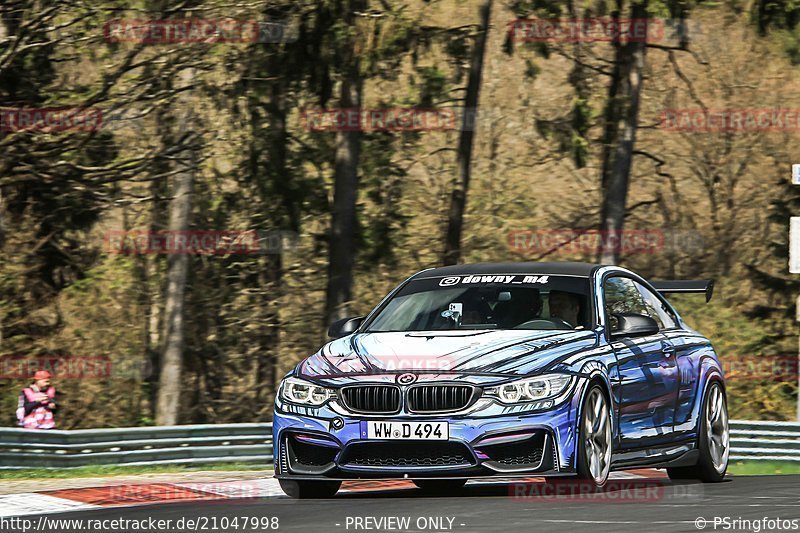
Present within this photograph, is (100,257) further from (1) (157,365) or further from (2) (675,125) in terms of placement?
(2) (675,125)

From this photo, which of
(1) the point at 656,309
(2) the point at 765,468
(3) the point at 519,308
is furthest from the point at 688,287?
(2) the point at 765,468

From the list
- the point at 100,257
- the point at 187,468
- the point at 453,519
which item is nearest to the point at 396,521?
the point at 453,519

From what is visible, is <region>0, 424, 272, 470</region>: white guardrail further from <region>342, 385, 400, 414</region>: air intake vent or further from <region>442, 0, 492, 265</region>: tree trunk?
<region>442, 0, 492, 265</region>: tree trunk

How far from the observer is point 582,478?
32.3 ft

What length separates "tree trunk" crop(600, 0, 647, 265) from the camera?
27.0m

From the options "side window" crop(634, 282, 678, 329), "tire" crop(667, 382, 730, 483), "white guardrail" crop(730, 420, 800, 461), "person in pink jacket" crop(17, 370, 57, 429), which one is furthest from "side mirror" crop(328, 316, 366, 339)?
"person in pink jacket" crop(17, 370, 57, 429)

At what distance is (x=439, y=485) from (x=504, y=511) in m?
2.87

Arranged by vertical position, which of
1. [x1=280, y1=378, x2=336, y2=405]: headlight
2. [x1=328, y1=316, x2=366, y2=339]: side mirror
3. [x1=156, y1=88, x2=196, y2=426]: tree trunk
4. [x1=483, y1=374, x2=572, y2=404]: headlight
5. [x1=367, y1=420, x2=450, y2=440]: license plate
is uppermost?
[x1=483, y1=374, x2=572, y2=404]: headlight

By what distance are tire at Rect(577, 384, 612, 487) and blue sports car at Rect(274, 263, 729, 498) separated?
0.01 meters

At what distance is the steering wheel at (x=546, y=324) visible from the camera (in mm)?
10703

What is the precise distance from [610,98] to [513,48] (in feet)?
6.63

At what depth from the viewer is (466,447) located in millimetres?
9547

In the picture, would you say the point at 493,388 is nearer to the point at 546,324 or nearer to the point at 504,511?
the point at 504,511

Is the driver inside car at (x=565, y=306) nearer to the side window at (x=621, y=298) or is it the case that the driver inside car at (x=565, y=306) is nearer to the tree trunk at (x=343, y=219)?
the side window at (x=621, y=298)
